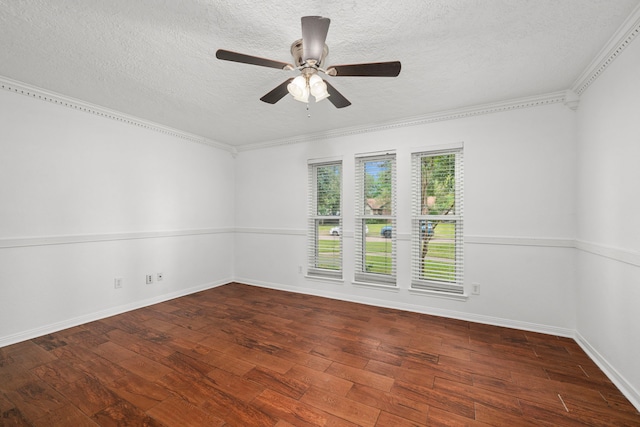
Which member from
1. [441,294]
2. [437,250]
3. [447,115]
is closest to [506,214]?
[437,250]

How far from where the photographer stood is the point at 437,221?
345cm

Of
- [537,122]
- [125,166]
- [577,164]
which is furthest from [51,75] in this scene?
[577,164]

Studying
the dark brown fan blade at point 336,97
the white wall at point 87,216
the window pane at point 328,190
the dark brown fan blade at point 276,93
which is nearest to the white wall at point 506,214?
the window pane at point 328,190

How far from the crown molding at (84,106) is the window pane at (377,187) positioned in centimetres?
278

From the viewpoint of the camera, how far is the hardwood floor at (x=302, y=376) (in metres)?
1.68

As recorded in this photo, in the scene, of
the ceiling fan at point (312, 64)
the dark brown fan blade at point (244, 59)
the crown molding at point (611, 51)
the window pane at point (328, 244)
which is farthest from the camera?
the window pane at point (328, 244)

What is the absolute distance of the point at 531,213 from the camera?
9.51ft

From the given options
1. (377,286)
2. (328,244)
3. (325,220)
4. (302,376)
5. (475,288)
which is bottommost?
(302,376)

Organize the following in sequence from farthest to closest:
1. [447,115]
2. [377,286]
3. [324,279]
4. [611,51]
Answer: [324,279] → [377,286] → [447,115] → [611,51]

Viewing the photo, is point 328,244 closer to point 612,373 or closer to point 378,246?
point 378,246

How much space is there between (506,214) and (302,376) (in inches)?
107

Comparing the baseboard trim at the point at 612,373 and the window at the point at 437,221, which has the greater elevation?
the window at the point at 437,221

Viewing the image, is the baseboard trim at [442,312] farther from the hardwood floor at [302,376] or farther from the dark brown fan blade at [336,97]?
the dark brown fan blade at [336,97]

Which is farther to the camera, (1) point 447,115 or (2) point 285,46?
(1) point 447,115
